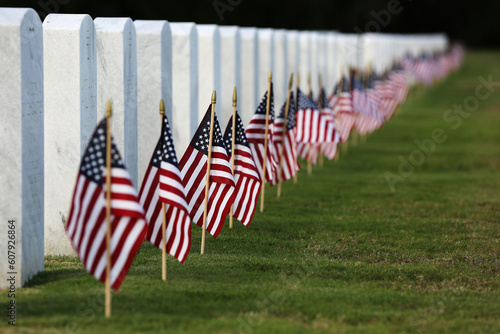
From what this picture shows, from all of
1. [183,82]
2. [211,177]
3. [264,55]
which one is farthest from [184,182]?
[264,55]

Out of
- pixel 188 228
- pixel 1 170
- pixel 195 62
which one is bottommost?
pixel 188 228

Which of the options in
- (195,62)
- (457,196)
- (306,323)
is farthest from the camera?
(457,196)

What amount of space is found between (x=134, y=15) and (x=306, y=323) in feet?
117

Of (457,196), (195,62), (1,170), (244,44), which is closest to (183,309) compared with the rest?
(1,170)

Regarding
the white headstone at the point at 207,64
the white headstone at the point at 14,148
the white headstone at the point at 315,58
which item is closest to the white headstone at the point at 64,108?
the white headstone at the point at 14,148

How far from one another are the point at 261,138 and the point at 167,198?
4818mm

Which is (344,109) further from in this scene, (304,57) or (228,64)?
(304,57)

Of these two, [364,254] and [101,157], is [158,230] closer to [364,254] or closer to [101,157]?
[101,157]

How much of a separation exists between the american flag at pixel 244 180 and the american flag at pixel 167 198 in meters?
2.55

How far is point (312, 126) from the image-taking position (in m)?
15.8

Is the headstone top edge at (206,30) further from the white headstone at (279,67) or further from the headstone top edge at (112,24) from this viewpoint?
the white headstone at (279,67)

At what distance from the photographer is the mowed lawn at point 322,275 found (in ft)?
24.2

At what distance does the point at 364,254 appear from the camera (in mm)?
10344

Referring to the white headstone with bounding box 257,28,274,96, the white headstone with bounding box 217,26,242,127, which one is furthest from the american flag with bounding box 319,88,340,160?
the white headstone with bounding box 257,28,274,96
